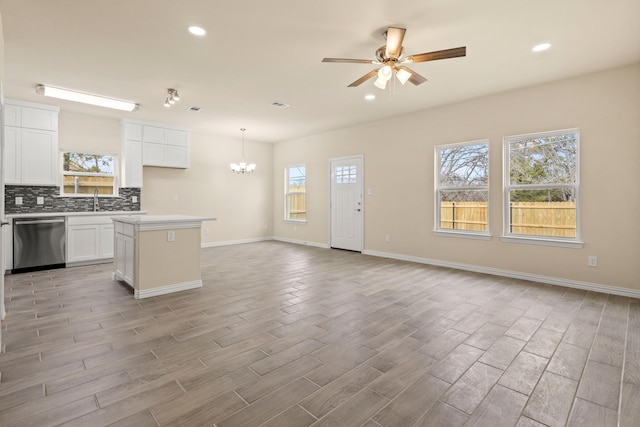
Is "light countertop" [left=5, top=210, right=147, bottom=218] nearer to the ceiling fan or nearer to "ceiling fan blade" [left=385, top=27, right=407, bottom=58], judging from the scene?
the ceiling fan

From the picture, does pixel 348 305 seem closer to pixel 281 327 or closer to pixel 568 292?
pixel 281 327

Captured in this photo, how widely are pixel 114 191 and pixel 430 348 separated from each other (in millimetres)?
6324

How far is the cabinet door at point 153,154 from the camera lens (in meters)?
6.30

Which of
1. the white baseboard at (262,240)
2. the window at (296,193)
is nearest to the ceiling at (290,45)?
the window at (296,193)

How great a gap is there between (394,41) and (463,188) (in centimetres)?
309

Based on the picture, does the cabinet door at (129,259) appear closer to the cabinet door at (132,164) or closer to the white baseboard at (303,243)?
the cabinet door at (132,164)

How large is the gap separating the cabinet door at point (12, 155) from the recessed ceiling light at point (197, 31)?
410 cm

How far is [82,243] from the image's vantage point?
5371 millimetres

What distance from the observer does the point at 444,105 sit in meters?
5.26

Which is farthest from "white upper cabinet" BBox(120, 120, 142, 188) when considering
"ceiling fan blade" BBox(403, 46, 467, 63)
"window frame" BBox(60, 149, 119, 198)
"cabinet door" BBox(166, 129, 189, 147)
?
"ceiling fan blade" BBox(403, 46, 467, 63)

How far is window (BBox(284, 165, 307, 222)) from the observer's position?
804cm

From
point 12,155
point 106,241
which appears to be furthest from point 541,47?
point 12,155

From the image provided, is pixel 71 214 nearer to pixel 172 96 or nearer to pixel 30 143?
pixel 30 143

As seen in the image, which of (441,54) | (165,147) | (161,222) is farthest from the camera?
(165,147)
